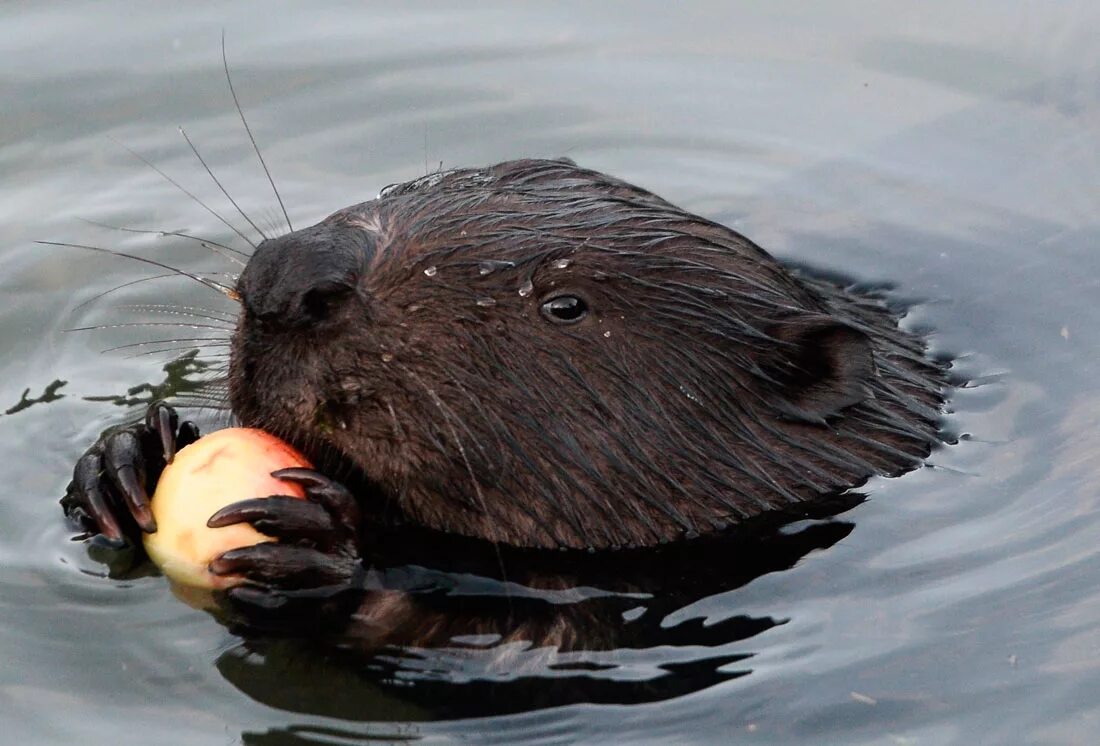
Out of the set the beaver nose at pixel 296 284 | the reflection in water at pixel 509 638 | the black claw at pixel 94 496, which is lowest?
the reflection in water at pixel 509 638

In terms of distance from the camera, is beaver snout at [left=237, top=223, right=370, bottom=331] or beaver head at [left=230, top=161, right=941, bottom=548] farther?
beaver head at [left=230, top=161, right=941, bottom=548]

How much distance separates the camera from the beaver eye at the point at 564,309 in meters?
5.06

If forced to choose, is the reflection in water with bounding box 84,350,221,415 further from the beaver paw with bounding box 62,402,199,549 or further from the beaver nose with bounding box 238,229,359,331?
the beaver nose with bounding box 238,229,359,331

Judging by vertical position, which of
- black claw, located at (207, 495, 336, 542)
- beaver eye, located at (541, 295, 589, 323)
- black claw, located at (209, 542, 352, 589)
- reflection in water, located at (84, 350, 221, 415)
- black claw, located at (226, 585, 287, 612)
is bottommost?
black claw, located at (226, 585, 287, 612)

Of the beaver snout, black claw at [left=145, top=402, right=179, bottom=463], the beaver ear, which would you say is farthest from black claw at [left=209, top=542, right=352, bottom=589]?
the beaver ear

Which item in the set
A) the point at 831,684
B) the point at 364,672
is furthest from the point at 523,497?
the point at 831,684

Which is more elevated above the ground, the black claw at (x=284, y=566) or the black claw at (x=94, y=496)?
the black claw at (x=94, y=496)

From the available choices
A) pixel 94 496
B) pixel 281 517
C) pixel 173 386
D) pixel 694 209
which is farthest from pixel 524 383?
pixel 694 209

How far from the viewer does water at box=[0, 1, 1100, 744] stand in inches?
188

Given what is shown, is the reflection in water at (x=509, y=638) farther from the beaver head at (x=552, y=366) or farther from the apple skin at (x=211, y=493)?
the apple skin at (x=211, y=493)

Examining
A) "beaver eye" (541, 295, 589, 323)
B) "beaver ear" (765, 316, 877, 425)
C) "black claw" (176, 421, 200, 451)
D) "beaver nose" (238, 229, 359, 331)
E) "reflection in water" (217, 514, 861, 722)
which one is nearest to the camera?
"beaver nose" (238, 229, 359, 331)

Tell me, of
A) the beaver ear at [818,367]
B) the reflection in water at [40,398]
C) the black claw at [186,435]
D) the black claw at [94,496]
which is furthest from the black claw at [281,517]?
the reflection in water at [40,398]

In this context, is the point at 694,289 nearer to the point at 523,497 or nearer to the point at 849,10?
the point at 523,497

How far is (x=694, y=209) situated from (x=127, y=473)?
11.4 feet
